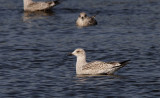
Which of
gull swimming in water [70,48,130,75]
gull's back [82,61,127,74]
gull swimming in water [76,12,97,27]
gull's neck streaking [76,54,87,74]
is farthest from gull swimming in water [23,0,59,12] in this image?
gull's back [82,61,127,74]

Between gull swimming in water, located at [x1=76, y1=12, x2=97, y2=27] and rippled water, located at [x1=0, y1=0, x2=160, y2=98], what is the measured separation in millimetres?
383

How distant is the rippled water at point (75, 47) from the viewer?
17.4m

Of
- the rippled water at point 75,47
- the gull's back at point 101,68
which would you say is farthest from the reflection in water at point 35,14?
the gull's back at point 101,68

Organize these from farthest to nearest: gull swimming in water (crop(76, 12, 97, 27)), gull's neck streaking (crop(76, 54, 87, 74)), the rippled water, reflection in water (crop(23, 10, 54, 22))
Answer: reflection in water (crop(23, 10, 54, 22))
gull swimming in water (crop(76, 12, 97, 27))
gull's neck streaking (crop(76, 54, 87, 74))
the rippled water

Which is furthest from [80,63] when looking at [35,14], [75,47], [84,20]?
[35,14]

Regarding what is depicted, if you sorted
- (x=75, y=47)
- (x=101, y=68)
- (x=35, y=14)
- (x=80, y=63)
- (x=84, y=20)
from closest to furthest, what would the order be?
(x=101, y=68) < (x=80, y=63) < (x=75, y=47) < (x=84, y=20) < (x=35, y=14)

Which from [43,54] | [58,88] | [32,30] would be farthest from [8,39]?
[58,88]

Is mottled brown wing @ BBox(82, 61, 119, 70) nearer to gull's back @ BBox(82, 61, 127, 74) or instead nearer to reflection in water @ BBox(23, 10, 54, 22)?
gull's back @ BBox(82, 61, 127, 74)

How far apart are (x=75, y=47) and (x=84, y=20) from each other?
597 centimetres

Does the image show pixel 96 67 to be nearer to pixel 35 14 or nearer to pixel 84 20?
pixel 84 20

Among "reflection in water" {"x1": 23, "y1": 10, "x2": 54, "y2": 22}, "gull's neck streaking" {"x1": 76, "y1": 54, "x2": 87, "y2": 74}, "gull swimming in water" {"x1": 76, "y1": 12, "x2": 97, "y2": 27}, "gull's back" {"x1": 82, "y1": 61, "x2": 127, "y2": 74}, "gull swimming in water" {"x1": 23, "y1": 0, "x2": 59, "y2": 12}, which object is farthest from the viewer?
"gull swimming in water" {"x1": 23, "y1": 0, "x2": 59, "y2": 12}

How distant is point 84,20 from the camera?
100ft

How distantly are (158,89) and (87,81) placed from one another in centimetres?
Result: 248

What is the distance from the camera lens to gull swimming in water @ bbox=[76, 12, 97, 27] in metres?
30.4
